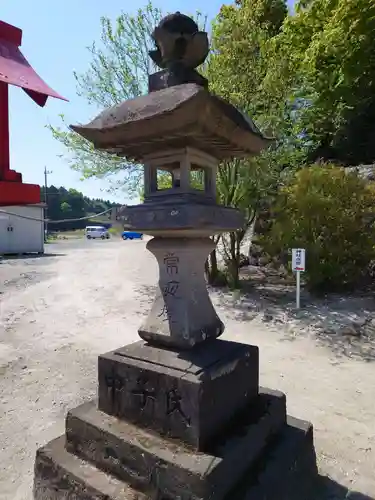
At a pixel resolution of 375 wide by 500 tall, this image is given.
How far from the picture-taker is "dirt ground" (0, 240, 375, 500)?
9.52 feet

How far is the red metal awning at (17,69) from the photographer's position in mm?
1718

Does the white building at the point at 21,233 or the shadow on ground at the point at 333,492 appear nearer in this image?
the shadow on ground at the point at 333,492

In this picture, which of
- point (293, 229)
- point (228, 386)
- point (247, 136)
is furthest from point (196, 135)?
point (293, 229)

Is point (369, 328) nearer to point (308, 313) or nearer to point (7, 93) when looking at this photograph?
point (308, 313)

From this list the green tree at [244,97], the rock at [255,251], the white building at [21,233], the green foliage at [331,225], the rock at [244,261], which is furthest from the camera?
the white building at [21,233]

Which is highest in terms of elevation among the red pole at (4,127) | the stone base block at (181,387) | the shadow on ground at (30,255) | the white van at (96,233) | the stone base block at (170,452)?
the red pole at (4,127)

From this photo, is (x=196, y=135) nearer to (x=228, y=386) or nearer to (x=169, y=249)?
(x=169, y=249)

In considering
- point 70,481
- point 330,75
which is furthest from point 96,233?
point 70,481

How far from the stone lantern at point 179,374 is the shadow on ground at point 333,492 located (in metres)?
0.11

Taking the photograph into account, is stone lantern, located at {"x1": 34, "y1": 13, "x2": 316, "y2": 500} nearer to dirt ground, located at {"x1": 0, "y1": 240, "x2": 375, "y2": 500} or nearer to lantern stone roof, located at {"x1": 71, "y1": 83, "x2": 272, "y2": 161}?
→ lantern stone roof, located at {"x1": 71, "y1": 83, "x2": 272, "y2": 161}

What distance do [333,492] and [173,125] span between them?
2764 mm

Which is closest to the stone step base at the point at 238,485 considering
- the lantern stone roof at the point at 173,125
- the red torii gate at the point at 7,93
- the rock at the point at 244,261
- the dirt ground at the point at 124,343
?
the dirt ground at the point at 124,343

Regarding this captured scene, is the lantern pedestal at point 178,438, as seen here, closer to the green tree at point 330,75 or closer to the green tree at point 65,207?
the green tree at point 330,75

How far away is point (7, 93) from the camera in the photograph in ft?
6.26
